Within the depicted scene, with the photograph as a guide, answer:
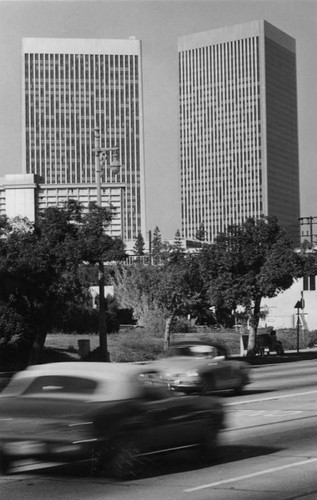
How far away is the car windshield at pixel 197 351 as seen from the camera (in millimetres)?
24812

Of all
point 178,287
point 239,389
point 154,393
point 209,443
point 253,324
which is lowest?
point 239,389

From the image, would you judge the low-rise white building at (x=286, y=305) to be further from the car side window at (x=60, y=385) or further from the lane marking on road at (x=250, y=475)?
the car side window at (x=60, y=385)

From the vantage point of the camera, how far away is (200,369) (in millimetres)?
23344

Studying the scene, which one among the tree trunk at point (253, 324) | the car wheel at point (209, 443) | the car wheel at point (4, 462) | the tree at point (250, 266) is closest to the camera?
the car wheel at point (4, 462)

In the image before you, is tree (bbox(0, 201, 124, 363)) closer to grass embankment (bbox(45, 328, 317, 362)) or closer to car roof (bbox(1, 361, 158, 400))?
grass embankment (bbox(45, 328, 317, 362))

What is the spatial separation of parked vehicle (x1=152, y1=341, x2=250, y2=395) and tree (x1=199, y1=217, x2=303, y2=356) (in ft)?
65.2

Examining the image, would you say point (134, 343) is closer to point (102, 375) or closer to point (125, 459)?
point (102, 375)

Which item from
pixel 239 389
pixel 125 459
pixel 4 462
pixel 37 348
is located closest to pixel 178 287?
pixel 37 348

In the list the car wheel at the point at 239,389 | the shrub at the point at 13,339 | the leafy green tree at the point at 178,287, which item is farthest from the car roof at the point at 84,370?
the leafy green tree at the point at 178,287

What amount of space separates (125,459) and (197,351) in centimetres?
1343

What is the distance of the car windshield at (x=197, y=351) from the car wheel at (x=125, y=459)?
12974 millimetres

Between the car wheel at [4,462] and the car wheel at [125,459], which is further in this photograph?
the car wheel at [125,459]

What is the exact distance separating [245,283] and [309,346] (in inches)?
688

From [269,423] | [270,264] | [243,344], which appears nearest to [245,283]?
[270,264]
